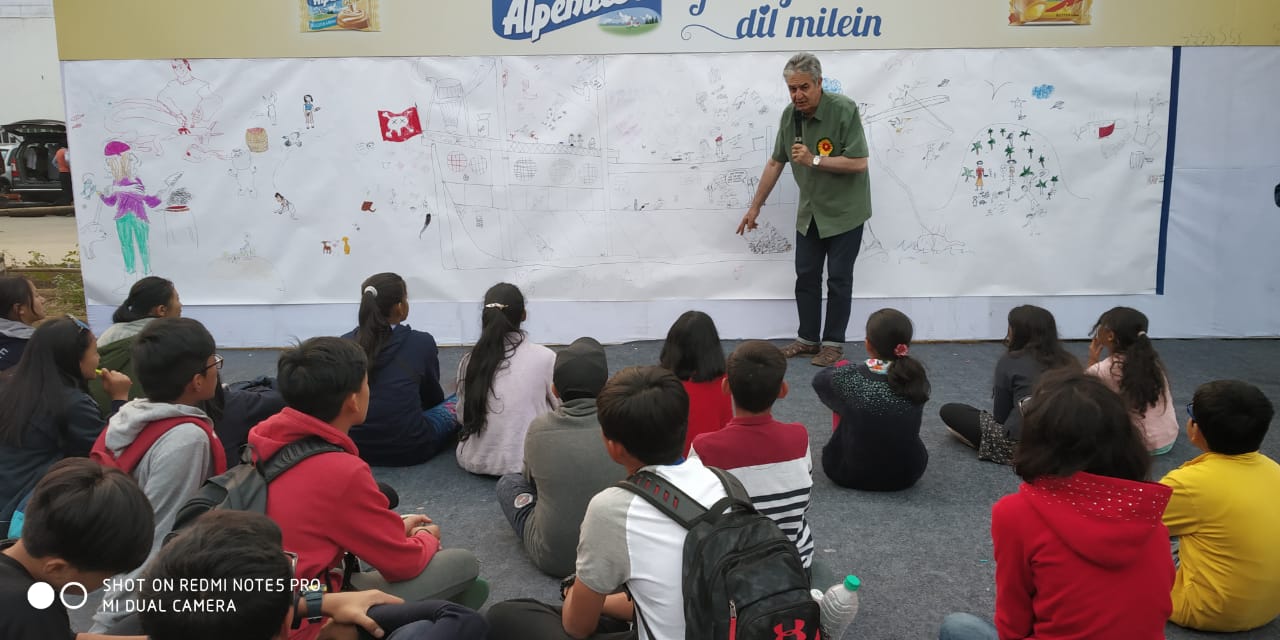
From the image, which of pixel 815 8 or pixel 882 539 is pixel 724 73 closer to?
pixel 815 8

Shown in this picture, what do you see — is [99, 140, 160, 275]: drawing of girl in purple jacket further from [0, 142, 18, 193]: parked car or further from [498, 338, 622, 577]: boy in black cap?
[0, 142, 18, 193]: parked car

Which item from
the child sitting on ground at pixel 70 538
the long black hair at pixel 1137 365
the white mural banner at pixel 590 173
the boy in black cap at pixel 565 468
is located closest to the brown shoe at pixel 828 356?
the white mural banner at pixel 590 173

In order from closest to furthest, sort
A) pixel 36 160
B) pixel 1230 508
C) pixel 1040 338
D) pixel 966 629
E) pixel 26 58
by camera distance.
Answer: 1. pixel 966 629
2. pixel 1230 508
3. pixel 1040 338
4. pixel 26 58
5. pixel 36 160

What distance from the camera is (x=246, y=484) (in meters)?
1.71

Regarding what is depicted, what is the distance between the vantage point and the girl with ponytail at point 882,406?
2.85 m

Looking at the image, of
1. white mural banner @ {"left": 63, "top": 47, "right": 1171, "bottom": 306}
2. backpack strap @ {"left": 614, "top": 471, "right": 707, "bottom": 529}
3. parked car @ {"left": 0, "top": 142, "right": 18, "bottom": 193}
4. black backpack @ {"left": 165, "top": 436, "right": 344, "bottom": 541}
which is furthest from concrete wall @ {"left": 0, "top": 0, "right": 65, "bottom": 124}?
backpack strap @ {"left": 614, "top": 471, "right": 707, "bottom": 529}

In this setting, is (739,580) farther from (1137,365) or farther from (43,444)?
(1137,365)

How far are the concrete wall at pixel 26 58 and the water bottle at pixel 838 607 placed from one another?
11.8 metres

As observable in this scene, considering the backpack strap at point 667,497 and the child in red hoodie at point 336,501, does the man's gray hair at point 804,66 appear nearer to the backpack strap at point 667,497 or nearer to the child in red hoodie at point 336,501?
the child in red hoodie at point 336,501

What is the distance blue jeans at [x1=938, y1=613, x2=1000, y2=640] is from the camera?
1848mm

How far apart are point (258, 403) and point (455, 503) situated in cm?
74

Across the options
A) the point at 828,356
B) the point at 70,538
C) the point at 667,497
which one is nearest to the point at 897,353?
the point at 667,497

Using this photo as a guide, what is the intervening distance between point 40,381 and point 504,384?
53.0 inches

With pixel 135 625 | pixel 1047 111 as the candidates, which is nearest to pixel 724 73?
pixel 1047 111
